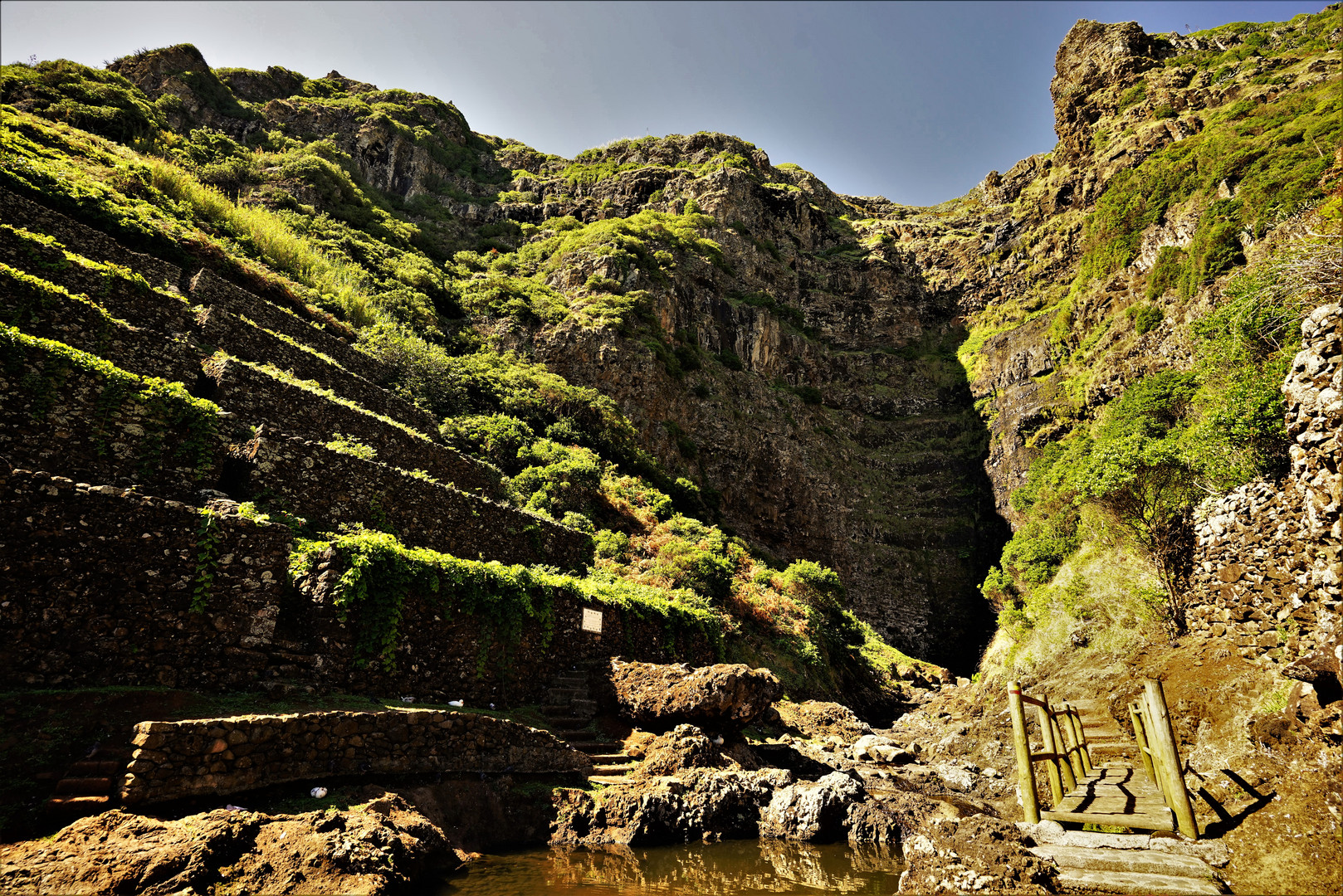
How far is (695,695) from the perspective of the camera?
11.3 metres

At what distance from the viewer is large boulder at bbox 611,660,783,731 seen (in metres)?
11.3

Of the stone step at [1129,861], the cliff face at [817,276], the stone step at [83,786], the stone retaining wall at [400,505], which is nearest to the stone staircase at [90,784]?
the stone step at [83,786]

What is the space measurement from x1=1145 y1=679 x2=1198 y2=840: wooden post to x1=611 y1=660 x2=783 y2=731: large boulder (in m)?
6.47

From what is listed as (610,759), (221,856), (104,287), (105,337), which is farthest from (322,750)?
(104,287)

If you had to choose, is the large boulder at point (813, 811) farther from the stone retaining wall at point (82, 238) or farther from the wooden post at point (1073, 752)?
the stone retaining wall at point (82, 238)

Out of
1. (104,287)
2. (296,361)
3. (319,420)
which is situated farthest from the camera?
(296,361)

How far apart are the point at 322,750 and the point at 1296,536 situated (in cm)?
1410

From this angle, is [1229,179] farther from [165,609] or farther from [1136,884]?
[165,609]

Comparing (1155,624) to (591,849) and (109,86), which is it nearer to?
(591,849)

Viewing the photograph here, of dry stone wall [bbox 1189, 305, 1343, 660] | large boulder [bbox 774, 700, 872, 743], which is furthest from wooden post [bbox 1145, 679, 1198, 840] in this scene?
large boulder [bbox 774, 700, 872, 743]

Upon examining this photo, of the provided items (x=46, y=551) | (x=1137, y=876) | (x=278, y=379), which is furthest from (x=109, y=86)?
(x=1137, y=876)

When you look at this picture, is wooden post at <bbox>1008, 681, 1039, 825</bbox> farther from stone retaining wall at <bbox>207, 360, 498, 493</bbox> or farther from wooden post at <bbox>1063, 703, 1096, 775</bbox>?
stone retaining wall at <bbox>207, 360, 498, 493</bbox>

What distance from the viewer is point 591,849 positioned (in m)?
8.00

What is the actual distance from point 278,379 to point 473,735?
9.15 m
